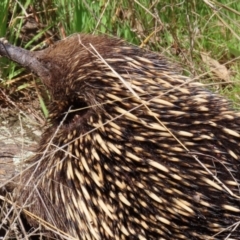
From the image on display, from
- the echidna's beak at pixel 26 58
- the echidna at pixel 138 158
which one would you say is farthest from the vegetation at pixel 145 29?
the echidna at pixel 138 158

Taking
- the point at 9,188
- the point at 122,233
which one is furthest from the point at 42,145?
the point at 122,233

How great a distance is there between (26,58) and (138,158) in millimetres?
847

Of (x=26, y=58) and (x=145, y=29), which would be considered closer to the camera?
(x=26, y=58)

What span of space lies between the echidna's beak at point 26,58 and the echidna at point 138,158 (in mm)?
151

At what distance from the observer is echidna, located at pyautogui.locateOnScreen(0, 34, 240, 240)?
2490mm

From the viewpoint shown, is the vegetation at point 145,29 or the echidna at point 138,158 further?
the vegetation at point 145,29

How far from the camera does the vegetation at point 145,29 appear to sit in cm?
361

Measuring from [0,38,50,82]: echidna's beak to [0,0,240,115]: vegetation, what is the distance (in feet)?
1.26

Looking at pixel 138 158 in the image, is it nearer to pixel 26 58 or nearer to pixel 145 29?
pixel 26 58

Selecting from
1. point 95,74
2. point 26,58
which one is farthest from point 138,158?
point 26,58

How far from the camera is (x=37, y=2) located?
387cm

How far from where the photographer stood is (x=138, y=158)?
8.43ft

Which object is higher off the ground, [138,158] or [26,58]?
[26,58]

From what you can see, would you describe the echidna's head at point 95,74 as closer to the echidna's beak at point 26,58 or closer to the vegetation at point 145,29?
the echidna's beak at point 26,58
